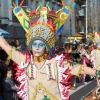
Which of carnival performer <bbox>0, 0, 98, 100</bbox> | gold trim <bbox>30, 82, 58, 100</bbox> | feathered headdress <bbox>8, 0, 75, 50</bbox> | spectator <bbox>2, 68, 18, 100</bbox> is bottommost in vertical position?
spectator <bbox>2, 68, 18, 100</bbox>

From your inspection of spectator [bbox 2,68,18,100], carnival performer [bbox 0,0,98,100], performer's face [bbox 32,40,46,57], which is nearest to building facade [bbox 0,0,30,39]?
spectator [bbox 2,68,18,100]

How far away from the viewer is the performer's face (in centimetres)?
410

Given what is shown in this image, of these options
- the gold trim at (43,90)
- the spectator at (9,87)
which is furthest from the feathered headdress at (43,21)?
the spectator at (9,87)

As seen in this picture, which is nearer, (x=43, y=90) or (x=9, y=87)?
(x=43, y=90)

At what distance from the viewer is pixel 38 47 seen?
4094mm

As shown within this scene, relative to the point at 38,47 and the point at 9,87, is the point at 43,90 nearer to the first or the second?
the point at 38,47

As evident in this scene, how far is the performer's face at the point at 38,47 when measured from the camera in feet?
13.5

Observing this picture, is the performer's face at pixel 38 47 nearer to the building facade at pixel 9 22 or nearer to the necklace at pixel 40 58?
the necklace at pixel 40 58

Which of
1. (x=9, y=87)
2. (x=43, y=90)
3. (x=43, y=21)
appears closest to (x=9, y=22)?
(x=9, y=87)

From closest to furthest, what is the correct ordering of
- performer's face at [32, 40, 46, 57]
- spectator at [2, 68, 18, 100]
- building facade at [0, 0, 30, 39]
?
performer's face at [32, 40, 46, 57] < spectator at [2, 68, 18, 100] < building facade at [0, 0, 30, 39]

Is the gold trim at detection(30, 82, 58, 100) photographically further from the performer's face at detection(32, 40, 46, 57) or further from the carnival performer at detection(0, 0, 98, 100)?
the performer's face at detection(32, 40, 46, 57)

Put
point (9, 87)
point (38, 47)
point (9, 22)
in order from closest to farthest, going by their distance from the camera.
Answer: point (38, 47) → point (9, 87) → point (9, 22)

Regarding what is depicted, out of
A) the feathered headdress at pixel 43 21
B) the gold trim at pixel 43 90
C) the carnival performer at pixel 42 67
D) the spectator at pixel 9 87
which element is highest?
the feathered headdress at pixel 43 21

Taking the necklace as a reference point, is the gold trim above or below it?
below
